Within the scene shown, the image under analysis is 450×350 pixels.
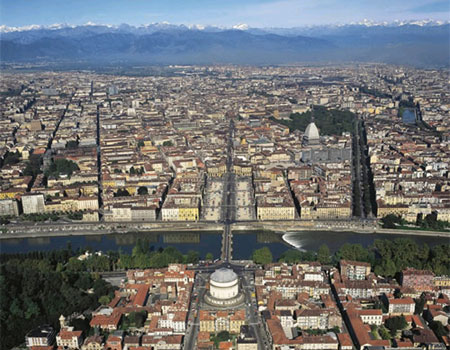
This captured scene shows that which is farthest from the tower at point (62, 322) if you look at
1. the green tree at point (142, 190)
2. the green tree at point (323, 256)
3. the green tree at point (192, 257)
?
the green tree at point (142, 190)

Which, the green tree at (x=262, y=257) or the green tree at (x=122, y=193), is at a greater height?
the green tree at (x=122, y=193)

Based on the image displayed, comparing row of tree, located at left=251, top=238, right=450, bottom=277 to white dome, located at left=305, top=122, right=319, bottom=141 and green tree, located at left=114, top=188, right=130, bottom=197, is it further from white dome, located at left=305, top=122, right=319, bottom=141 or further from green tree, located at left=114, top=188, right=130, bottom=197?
white dome, located at left=305, top=122, right=319, bottom=141

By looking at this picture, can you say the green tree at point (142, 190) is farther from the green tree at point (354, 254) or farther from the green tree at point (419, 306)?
the green tree at point (419, 306)

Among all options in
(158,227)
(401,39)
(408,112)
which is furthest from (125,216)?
(401,39)

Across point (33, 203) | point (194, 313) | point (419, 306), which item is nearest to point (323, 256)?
point (419, 306)

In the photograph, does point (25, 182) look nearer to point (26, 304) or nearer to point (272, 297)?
point (26, 304)

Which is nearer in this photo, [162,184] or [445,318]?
[445,318]

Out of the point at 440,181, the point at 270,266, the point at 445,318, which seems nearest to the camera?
the point at 445,318
